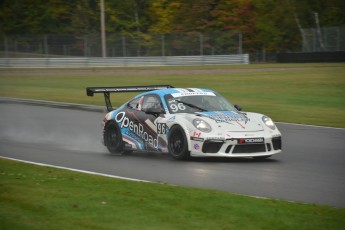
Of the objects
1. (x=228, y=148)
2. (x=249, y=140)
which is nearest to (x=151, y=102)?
(x=228, y=148)

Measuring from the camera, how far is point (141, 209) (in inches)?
313

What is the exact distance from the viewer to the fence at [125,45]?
181 feet

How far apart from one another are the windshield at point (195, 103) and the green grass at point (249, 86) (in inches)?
246

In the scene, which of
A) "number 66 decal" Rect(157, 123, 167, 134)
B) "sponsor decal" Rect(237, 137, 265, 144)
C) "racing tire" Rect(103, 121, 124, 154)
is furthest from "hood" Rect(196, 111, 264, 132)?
"racing tire" Rect(103, 121, 124, 154)

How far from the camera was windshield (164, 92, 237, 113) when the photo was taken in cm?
1354

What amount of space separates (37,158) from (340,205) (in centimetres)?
686

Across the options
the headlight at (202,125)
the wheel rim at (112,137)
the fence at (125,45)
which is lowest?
the wheel rim at (112,137)

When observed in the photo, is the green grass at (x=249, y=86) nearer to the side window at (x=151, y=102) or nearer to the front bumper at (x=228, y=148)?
the side window at (x=151, y=102)

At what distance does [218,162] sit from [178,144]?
0.78m

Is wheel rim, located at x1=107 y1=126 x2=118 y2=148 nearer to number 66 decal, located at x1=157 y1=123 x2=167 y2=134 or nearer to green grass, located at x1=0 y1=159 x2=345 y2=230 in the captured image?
number 66 decal, located at x1=157 y1=123 x2=167 y2=134

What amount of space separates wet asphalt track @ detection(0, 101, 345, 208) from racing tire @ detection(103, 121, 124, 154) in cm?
23

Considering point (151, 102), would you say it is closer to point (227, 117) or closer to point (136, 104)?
point (136, 104)

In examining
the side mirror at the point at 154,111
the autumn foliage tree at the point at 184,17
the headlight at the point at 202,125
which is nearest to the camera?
the headlight at the point at 202,125

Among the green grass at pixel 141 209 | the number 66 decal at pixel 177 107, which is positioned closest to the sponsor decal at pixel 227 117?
the number 66 decal at pixel 177 107
